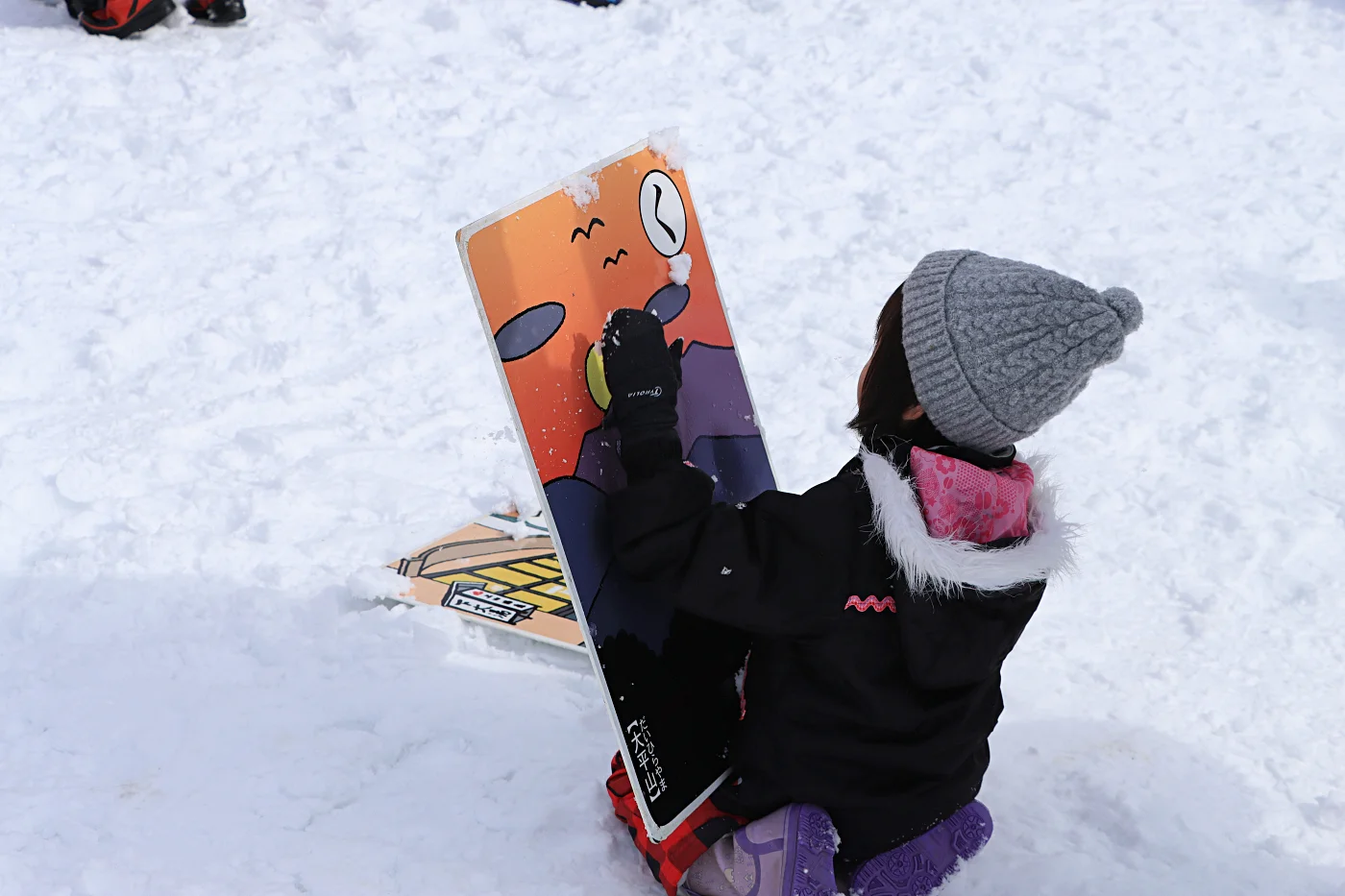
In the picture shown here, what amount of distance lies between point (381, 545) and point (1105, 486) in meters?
2.39

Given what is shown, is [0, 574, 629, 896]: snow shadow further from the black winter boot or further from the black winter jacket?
the black winter boot

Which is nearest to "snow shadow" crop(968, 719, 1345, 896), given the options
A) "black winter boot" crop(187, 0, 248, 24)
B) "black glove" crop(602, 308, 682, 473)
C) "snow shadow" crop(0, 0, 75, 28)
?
"black glove" crop(602, 308, 682, 473)

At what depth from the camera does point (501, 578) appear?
325cm

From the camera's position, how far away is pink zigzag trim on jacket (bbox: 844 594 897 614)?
178 centimetres

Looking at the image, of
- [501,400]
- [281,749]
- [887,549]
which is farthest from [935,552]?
[501,400]

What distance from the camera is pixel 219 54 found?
6.58m

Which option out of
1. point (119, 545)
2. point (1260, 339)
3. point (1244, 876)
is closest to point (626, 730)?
point (1244, 876)

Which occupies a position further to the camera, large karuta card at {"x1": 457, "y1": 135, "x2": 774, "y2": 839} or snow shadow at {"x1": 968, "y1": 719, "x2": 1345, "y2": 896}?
snow shadow at {"x1": 968, "y1": 719, "x2": 1345, "y2": 896}

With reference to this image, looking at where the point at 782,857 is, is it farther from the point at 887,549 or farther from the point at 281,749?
the point at 281,749

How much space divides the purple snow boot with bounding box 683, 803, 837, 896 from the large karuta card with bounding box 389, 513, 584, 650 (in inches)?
38.8

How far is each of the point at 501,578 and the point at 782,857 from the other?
154 cm

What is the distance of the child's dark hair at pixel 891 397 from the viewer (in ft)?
5.94

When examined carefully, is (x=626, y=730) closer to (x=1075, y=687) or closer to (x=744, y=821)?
(x=744, y=821)

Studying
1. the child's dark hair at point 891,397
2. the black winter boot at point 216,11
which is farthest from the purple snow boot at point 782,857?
the black winter boot at point 216,11
